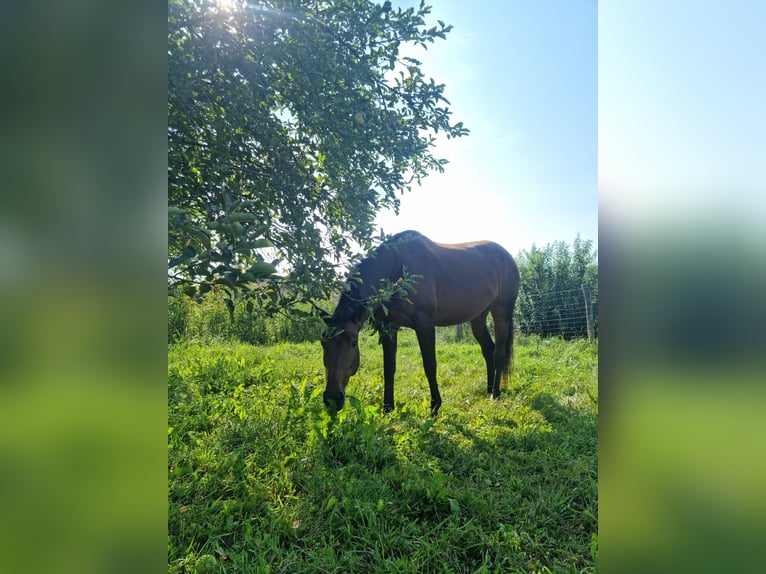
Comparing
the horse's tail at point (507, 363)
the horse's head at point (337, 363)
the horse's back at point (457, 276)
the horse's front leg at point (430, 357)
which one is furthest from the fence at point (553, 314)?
the horse's head at point (337, 363)

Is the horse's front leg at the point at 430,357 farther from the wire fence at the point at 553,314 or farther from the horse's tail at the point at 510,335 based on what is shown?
the wire fence at the point at 553,314

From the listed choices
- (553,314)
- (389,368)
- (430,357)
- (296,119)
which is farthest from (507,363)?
(553,314)

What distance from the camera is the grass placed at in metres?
1.73

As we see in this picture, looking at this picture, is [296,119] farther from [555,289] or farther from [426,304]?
[555,289]

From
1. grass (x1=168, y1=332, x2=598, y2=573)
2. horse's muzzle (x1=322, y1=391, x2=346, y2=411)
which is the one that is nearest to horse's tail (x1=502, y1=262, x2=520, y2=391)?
grass (x1=168, y1=332, x2=598, y2=573)

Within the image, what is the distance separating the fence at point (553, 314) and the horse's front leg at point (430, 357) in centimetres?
635

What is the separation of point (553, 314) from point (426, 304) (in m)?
7.35

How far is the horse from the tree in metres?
0.75

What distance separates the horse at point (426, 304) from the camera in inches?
131

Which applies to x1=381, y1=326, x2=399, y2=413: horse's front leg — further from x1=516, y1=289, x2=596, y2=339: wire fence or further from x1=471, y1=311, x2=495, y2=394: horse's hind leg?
x1=516, y1=289, x2=596, y2=339: wire fence

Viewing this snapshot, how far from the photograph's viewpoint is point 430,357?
405 cm
